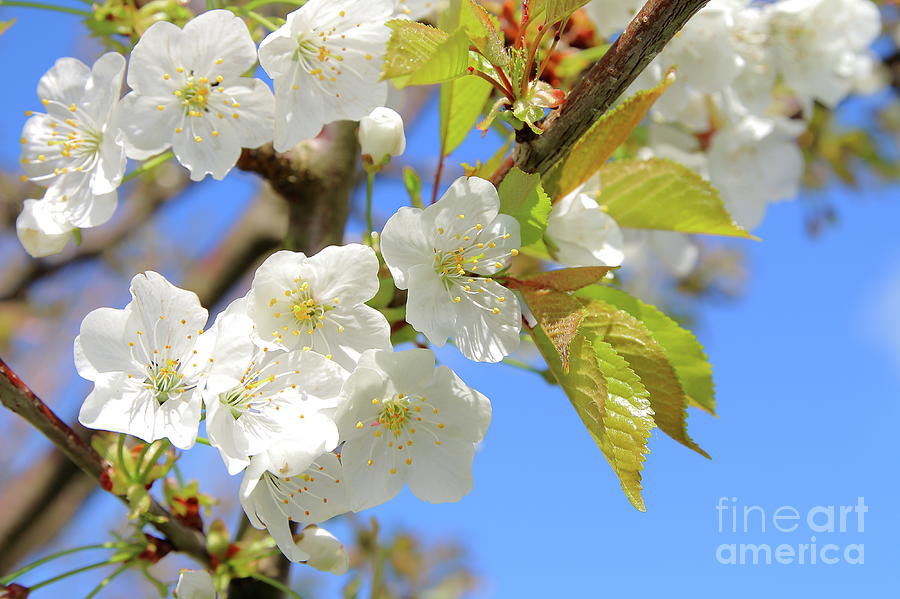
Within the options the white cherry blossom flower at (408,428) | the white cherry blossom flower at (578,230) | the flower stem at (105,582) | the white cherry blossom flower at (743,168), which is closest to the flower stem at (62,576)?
the flower stem at (105,582)

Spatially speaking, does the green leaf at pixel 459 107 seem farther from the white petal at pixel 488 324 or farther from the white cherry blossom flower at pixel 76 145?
the white cherry blossom flower at pixel 76 145

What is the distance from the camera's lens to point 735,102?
1977 mm

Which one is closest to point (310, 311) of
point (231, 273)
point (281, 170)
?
point (281, 170)

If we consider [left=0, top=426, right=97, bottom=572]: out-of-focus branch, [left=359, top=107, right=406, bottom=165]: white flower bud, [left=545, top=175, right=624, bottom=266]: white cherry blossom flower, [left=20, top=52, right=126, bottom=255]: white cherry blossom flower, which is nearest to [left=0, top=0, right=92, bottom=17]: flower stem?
[left=20, top=52, right=126, bottom=255]: white cherry blossom flower

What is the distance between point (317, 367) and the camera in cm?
103

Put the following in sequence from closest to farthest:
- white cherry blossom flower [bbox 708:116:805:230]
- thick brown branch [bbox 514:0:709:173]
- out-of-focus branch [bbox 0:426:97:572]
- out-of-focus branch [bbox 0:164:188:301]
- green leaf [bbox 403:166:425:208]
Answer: thick brown branch [bbox 514:0:709:173]
green leaf [bbox 403:166:425:208]
white cherry blossom flower [bbox 708:116:805:230]
out-of-focus branch [bbox 0:426:97:572]
out-of-focus branch [bbox 0:164:188:301]

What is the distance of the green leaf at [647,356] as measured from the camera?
1116mm

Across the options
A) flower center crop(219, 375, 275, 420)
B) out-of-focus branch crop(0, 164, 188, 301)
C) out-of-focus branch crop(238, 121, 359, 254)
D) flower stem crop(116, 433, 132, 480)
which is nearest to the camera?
flower center crop(219, 375, 275, 420)

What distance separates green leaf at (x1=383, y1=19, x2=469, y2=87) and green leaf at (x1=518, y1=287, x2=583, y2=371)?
0.32 metres

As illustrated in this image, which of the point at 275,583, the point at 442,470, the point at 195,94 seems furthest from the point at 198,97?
the point at 275,583

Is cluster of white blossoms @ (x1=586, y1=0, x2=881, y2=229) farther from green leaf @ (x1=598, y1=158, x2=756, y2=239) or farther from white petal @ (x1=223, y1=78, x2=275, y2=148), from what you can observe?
white petal @ (x1=223, y1=78, x2=275, y2=148)

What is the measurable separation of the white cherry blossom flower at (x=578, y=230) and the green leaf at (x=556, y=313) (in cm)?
17

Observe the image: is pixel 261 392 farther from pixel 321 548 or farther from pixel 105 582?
pixel 105 582

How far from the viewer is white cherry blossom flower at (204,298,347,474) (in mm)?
996
